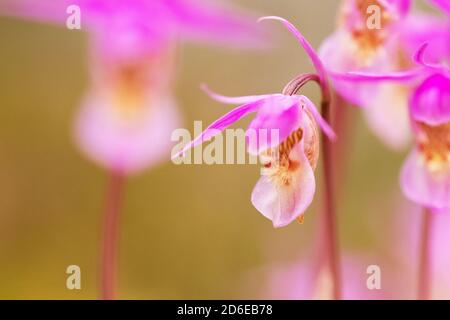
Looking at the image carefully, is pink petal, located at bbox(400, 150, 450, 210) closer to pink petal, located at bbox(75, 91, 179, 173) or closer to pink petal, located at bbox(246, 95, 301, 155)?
pink petal, located at bbox(246, 95, 301, 155)

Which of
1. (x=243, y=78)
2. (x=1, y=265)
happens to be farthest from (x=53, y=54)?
(x=1, y=265)

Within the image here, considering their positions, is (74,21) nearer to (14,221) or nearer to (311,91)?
(14,221)

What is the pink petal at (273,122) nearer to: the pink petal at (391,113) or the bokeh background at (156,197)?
the pink petal at (391,113)

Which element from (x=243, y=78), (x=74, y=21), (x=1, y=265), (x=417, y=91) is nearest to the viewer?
(x=417, y=91)

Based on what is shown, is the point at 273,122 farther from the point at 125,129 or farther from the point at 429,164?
the point at 125,129

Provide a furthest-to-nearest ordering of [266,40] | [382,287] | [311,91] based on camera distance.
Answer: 1. [311,91]
2. [382,287]
3. [266,40]

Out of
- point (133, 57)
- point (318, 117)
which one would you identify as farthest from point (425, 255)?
point (133, 57)

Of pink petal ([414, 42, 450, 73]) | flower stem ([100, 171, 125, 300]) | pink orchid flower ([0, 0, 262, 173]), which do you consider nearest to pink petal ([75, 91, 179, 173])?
pink orchid flower ([0, 0, 262, 173])
